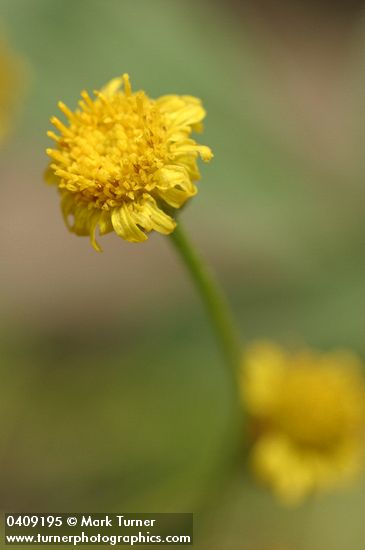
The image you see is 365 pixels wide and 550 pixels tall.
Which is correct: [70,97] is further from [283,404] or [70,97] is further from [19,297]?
[283,404]

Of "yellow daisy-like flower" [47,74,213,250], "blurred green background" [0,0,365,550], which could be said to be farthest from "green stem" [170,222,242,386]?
"blurred green background" [0,0,365,550]

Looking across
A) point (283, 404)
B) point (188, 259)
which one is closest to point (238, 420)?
point (283, 404)

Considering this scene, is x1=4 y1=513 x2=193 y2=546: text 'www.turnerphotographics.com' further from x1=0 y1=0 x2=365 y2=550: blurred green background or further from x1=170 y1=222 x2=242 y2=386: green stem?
x1=170 y1=222 x2=242 y2=386: green stem

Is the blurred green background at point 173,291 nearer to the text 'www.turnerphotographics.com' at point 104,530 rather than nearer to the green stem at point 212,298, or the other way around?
the text 'www.turnerphotographics.com' at point 104,530

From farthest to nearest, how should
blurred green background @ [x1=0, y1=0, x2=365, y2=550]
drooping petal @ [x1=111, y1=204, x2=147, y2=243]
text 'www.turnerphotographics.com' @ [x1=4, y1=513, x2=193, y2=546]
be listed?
blurred green background @ [x1=0, y1=0, x2=365, y2=550] → text 'www.turnerphotographics.com' @ [x1=4, y1=513, x2=193, y2=546] → drooping petal @ [x1=111, y1=204, x2=147, y2=243]

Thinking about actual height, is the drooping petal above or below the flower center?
below

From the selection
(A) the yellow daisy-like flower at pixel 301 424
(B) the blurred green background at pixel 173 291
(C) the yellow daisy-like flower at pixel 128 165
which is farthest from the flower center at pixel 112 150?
(B) the blurred green background at pixel 173 291

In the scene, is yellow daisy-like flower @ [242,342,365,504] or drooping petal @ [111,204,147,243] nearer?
drooping petal @ [111,204,147,243]

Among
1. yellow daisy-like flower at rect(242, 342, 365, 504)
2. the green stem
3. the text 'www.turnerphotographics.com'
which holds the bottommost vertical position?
the text 'www.turnerphotographics.com'
